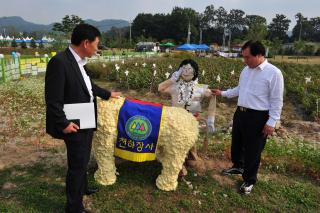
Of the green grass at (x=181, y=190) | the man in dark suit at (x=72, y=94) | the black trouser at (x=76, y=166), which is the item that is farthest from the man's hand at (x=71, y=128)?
the green grass at (x=181, y=190)

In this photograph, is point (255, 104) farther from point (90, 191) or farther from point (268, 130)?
point (90, 191)

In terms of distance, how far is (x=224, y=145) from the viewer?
5945mm

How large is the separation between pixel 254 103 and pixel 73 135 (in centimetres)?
235

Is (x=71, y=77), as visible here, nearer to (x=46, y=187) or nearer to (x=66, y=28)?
(x=46, y=187)

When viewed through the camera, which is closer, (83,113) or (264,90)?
(83,113)

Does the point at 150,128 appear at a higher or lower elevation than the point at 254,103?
lower

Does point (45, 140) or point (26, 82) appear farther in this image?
point (26, 82)

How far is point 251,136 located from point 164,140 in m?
1.20

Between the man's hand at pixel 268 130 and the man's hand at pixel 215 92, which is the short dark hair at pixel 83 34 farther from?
the man's hand at pixel 268 130

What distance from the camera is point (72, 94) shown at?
3.03 meters

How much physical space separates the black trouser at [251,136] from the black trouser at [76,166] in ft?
7.02

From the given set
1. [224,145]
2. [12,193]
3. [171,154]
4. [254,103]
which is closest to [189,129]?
[171,154]

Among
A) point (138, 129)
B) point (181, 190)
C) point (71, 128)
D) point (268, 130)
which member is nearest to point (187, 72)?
point (138, 129)

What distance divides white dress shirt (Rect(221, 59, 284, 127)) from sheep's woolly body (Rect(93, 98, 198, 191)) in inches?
32.6
